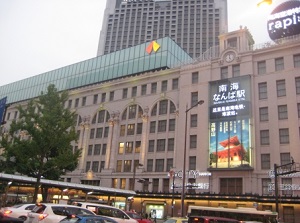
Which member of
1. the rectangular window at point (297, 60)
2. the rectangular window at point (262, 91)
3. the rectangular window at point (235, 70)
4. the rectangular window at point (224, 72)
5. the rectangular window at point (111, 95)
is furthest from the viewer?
the rectangular window at point (111, 95)

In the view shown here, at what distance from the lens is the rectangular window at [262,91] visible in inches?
1860

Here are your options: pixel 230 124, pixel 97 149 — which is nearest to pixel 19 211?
pixel 230 124

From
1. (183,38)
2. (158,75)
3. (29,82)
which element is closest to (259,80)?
(158,75)

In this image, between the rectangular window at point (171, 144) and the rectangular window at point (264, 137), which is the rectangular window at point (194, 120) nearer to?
the rectangular window at point (171, 144)

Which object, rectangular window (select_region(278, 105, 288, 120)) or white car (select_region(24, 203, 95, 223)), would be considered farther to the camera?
rectangular window (select_region(278, 105, 288, 120))

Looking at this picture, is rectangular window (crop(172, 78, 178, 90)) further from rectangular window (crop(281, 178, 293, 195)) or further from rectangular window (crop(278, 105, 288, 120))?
rectangular window (crop(281, 178, 293, 195))

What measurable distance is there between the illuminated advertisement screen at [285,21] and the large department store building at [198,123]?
1835 millimetres

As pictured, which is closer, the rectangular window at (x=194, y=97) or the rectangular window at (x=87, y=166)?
the rectangular window at (x=194, y=97)

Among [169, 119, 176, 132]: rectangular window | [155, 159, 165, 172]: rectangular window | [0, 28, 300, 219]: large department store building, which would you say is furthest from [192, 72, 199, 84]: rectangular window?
[155, 159, 165, 172]: rectangular window

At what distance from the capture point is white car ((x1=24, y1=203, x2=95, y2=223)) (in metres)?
17.4

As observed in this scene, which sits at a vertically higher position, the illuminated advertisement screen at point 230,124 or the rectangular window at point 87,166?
the illuminated advertisement screen at point 230,124

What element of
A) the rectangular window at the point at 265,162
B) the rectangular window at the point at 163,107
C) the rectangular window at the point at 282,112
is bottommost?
the rectangular window at the point at 265,162

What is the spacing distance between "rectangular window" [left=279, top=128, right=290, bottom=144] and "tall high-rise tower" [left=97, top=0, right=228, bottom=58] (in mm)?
85409

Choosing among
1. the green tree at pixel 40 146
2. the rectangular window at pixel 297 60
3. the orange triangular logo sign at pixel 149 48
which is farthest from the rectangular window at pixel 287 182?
the orange triangular logo sign at pixel 149 48
